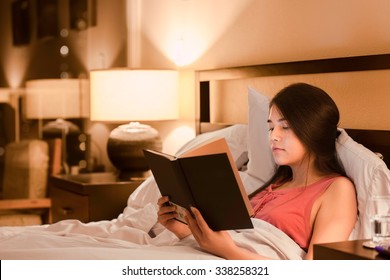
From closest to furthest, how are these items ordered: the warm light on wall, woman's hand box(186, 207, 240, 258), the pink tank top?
woman's hand box(186, 207, 240, 258), the pink tank top, the warm light on wall

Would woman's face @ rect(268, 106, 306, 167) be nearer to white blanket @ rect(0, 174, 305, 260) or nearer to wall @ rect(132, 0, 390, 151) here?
white blanket @ rect(0, 174, 305, 260)

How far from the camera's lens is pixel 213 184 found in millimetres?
1740

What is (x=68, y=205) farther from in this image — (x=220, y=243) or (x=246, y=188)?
(x=220, y=243)

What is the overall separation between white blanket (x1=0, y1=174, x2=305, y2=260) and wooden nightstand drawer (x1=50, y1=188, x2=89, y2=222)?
605 millimetres

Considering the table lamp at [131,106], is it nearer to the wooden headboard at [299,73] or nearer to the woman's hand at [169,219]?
the wooden headboard at [299,73]

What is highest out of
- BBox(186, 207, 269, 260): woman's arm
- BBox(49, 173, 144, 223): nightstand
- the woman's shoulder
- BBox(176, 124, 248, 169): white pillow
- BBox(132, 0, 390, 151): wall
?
BBox(132, 0, 390, 151): wall

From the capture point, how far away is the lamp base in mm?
3271

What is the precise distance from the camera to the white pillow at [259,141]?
7.47 feet

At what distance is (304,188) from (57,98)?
218 centimetres

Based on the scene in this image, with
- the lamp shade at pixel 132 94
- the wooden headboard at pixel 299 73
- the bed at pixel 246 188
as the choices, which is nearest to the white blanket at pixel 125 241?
the bed at pixel 246 188

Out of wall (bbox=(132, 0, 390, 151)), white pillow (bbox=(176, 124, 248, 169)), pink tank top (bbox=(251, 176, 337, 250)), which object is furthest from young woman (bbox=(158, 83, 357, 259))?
white pillow (bbox=(176, 124, 248, 169))

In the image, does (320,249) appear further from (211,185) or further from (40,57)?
(40,57)

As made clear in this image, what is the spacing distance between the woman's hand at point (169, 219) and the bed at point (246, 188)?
0.03m

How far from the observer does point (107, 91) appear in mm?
3301
